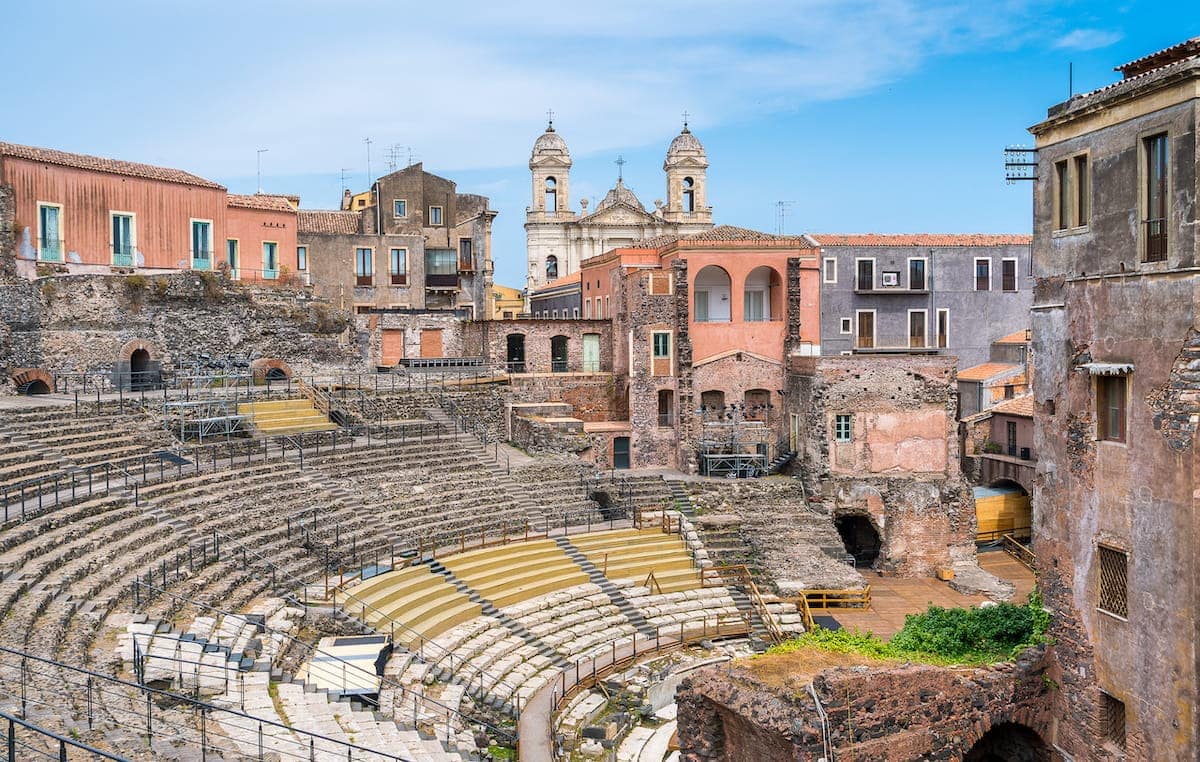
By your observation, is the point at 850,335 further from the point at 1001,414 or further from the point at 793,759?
the point at 793,759

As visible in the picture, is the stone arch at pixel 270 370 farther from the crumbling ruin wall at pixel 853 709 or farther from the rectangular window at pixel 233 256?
the crumbling ruin wall at pixel 853 709

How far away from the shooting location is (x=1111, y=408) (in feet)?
49.3

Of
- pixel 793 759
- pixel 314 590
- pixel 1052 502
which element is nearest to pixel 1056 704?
pixel 1052 502

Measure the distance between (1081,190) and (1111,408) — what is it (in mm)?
3354

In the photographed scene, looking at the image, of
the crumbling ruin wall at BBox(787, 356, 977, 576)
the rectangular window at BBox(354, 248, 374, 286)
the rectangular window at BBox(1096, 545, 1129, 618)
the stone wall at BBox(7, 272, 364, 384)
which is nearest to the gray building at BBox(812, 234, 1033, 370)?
the crumbling ruin wall at BBox(787, 356, 977, 576)

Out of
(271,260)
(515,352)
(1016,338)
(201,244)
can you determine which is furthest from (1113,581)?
(271,260)

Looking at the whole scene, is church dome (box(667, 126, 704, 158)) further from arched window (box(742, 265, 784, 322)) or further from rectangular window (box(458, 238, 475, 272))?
arched window (box(742, 265, 784, 322))

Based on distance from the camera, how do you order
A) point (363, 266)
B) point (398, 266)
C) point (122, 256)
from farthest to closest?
point (398, 266)
point (363, 266)
point (122, 256)

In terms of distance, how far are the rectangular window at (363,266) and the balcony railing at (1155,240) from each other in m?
34.2

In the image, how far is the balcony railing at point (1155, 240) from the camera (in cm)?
1395

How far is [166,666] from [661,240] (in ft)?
107

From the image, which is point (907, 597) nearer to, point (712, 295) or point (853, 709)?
point (712, 295)

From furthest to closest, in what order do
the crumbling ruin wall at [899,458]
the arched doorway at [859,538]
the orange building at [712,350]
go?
the orange building at [712,350] → the arched doorway at [859,538] → the crumbling ruin wall at [899,458]

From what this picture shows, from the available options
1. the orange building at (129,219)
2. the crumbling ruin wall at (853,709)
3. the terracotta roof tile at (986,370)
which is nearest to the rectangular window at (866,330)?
the terracotta roof tile at (986,370)
